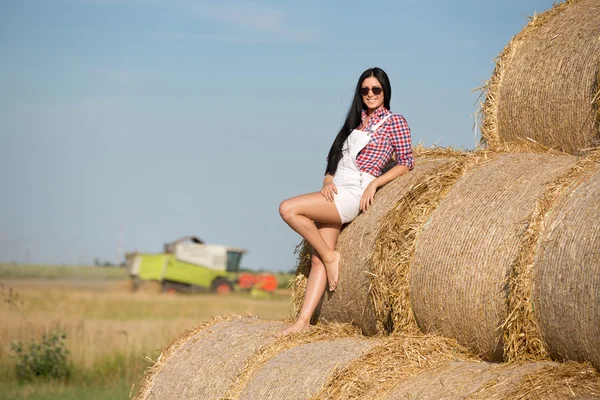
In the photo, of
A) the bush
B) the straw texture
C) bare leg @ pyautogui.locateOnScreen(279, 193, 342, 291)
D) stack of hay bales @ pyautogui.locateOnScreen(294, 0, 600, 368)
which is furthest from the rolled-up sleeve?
the bush

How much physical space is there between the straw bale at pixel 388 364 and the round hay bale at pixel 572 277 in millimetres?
598

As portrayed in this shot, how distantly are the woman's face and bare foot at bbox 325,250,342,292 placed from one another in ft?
3.40

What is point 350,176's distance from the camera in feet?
19.3

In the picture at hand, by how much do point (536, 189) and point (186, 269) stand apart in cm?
2912

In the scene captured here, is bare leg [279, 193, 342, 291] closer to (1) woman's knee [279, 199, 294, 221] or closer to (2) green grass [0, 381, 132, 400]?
(1) woman's knee [279, 199, 294, 221]

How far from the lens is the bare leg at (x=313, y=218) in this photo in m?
5.70

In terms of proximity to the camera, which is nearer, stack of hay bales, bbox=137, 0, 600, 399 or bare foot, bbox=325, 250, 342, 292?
stack of hay bales, bbox=137, 0, 600, 399

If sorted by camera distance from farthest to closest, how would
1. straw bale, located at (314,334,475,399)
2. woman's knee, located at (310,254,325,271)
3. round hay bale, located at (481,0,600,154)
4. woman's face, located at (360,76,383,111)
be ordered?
woman's face, located at (360,76,383,111) → woman's knee, located at (310,254,325,271) → round hay bale, located at (481,0,600,154) → straw bale, located at (314,334,475,399)

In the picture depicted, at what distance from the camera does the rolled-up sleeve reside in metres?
5.85

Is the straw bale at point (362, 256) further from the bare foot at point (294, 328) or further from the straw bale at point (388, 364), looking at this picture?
the straw bale at point (388, 364)

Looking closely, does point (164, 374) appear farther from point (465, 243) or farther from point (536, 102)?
point (536, 102)

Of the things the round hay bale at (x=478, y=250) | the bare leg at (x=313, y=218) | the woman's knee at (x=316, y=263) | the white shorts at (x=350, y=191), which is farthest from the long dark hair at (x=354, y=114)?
the round hay bale at (x=478, y=250)

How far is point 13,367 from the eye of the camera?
10594 millimetres

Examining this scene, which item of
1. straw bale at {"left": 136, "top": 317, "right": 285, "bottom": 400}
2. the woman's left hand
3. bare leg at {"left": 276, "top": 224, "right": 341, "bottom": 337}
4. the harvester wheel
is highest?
the woman's left hand
